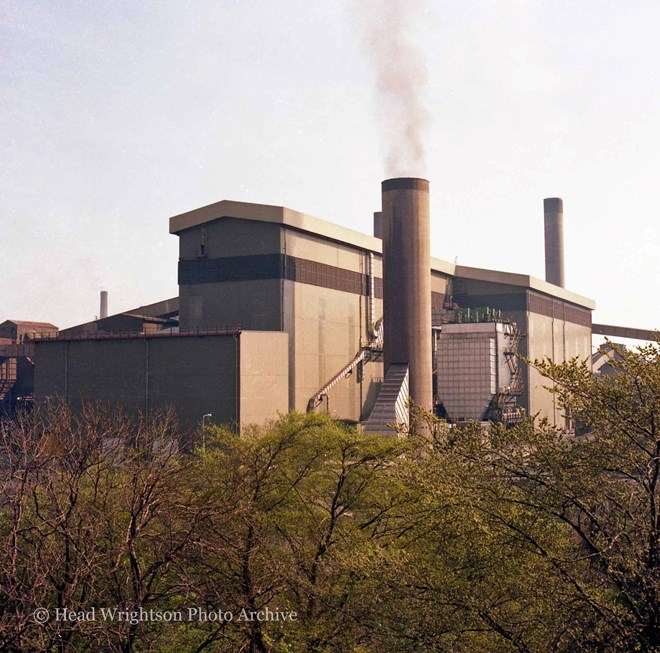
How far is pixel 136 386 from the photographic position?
51156 millimetres

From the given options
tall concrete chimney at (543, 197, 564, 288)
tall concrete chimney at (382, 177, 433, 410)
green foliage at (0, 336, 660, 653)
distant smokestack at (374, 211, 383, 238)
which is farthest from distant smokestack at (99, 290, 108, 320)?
green foliage at (0, 336, 660, 653)

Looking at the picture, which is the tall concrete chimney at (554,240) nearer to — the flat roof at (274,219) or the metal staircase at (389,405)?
the flat roof at (274,219)

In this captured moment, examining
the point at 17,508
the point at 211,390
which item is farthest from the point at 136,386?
the point at 17,508

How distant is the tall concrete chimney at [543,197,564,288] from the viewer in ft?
352

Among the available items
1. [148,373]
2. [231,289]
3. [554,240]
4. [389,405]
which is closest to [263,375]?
[148,373]

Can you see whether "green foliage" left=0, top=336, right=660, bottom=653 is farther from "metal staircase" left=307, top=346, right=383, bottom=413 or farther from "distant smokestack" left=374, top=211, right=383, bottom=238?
"distant smokestack" left=374, top=211, right=383, bottom=238

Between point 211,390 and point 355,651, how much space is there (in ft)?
112

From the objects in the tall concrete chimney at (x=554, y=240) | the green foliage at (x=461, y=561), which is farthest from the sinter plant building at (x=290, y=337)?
the tall concrete chimney at (x=554, y=240)

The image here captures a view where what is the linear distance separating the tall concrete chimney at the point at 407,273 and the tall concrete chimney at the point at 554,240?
55646mm

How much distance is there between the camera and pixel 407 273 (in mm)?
55406

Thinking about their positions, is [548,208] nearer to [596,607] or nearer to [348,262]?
[348,262]

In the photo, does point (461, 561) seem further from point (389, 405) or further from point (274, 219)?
point (274, 219)

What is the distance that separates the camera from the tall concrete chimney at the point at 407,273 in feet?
182

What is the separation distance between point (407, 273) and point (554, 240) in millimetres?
58548
